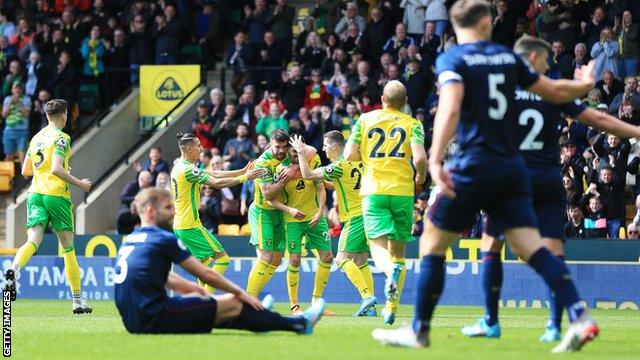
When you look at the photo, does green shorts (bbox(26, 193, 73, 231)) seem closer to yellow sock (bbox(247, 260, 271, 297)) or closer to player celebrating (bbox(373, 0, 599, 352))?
Answer: yellow sock (bbox(247, 260, 271, 297))

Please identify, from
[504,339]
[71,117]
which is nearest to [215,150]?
[71,117]

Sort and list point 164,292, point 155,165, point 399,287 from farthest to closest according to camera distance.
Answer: point 155,165 → point 399,287 → point 164,292

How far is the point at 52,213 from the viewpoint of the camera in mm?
16656

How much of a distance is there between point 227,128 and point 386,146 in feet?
42.9

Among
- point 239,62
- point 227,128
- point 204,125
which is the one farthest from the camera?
point 239,62

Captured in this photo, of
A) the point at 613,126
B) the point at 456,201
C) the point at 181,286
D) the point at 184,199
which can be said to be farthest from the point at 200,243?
the point at 456,201

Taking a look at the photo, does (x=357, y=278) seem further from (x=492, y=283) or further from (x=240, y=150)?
(x=240, y=150)

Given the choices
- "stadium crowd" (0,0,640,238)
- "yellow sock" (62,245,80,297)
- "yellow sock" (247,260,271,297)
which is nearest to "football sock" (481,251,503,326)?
"yellow sock" (247,260,271,297)

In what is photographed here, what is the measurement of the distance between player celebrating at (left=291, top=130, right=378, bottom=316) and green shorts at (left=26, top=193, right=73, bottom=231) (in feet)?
9.79

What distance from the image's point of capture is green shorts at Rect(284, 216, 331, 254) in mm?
16984

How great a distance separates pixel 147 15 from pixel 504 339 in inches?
823

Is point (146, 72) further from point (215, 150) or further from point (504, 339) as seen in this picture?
point (504, 339)

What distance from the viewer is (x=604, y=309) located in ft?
→ 63.1

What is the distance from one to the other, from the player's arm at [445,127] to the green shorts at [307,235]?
767 centimetres
